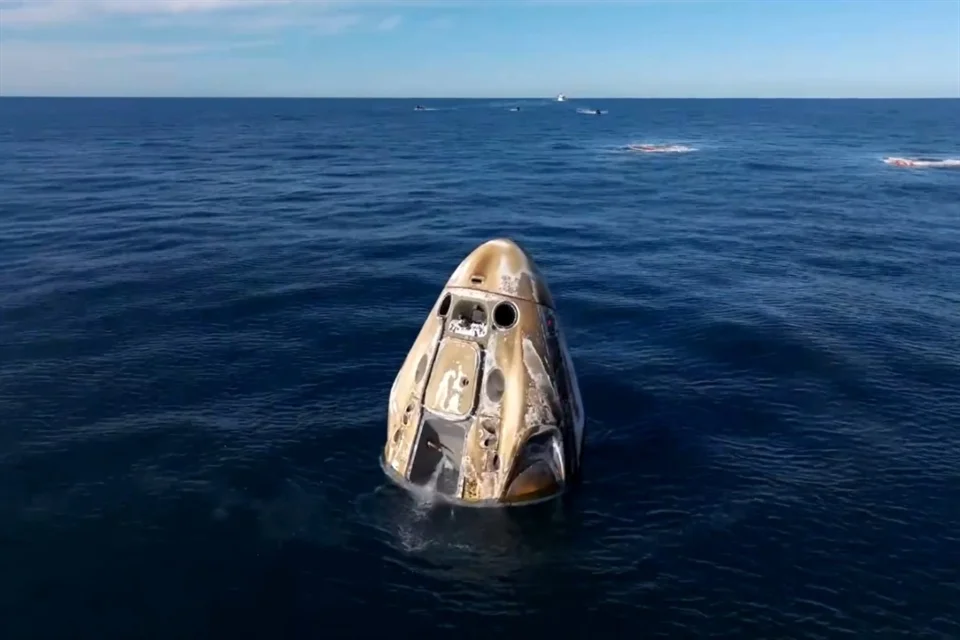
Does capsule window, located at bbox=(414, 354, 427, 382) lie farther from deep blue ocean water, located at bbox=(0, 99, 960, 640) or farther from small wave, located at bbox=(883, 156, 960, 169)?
small wave, located at bbox=(883, 156, 960, 169)

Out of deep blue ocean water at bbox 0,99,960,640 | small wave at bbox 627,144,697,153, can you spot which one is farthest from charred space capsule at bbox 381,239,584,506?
small wave at bbox 627,144,697,153

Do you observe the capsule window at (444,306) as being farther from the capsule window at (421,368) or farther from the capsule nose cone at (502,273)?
the capsule window at (421,368)

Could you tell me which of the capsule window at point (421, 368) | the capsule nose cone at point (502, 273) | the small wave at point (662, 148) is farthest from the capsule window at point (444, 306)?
the small wave at point (662, 148)

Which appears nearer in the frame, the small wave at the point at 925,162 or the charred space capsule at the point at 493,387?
the charred space capsule at the point at 493,387

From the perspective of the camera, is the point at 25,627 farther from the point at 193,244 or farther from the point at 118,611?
the point at 193,244

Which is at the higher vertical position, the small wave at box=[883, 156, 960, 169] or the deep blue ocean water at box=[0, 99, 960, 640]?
the small wave at box=[883, 156, 960, 169]

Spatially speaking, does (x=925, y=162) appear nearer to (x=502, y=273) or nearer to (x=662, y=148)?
(x=662, y=148)
